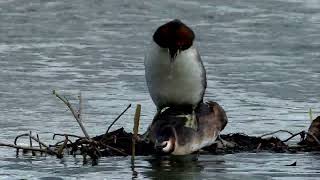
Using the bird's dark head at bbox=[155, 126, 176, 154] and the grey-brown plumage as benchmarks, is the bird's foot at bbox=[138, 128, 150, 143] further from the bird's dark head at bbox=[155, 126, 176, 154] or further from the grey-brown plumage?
the bird's dark head at bbox=[155, 126, 176, 154]

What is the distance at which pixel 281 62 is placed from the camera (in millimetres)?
16688

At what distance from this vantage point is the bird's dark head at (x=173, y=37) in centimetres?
1061

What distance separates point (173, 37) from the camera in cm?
1062

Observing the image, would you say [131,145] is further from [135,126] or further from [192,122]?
[135,126]

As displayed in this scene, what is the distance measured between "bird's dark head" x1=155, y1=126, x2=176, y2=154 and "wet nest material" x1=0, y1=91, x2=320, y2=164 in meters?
0.21

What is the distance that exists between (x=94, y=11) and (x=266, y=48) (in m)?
3.98

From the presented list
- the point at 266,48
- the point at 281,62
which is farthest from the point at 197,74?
the point at 266,48

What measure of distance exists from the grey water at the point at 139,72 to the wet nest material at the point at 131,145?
0.12 m

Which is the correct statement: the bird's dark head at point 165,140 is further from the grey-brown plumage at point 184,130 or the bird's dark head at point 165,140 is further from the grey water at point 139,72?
the grey water at point 139,72

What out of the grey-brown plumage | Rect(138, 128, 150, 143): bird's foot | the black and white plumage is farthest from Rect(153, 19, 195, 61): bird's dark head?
Rect(138, 128, 150, 143): bird's foot

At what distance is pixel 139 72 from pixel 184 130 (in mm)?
5172

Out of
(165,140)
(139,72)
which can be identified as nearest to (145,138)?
(165,140)

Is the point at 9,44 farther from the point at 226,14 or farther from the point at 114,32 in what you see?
the point at 226,14

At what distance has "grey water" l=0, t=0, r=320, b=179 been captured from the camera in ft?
33.7
